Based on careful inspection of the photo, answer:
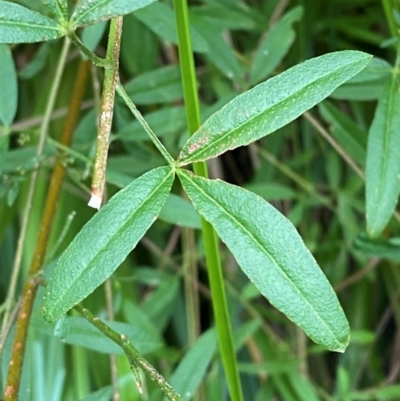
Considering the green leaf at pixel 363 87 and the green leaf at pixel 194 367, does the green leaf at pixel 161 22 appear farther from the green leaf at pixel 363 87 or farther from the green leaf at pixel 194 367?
the green leaf at pixel 194 367

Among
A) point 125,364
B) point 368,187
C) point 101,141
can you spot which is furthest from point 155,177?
point 125,364

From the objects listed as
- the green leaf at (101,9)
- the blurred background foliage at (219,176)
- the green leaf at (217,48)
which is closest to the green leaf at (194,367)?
the blurred background foliage at (219,176)

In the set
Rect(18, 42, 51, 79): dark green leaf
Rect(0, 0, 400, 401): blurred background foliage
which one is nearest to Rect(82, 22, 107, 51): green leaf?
Rect(0, 0, 400, 401): blurred background foliage

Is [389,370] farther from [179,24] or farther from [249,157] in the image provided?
[179,24]

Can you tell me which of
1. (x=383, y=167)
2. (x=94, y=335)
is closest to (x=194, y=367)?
(x=94, y=335)

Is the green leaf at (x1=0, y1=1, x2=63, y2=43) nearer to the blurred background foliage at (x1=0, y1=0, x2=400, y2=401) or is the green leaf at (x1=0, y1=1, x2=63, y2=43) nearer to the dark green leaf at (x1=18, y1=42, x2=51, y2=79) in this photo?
the blurred background foliage at (x1=0, y1=0, x2=400, y2=401)

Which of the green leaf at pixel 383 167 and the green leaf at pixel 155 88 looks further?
the green leaf at pixel 155 88
